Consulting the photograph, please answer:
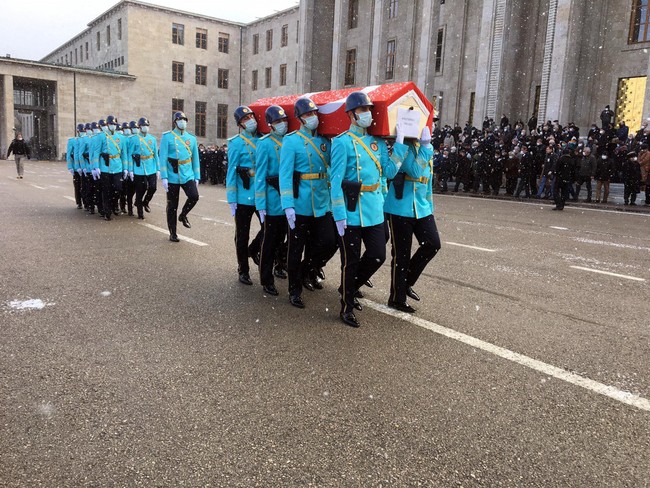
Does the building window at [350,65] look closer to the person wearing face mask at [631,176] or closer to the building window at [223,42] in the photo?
the building window at [223,42]

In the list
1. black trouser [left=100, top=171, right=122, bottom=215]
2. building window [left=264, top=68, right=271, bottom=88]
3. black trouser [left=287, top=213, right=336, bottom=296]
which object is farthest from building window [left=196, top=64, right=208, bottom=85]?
black trouser [left=287, top=213, right=336, bottom=296]

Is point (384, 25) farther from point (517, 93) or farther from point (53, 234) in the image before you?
point (53, 234)

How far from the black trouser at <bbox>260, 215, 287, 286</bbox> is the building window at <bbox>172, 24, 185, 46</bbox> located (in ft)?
186

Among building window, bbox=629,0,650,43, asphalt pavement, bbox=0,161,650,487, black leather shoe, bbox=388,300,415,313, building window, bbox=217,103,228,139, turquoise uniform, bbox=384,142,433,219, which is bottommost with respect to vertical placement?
asphalt pavement, bbox=0,161,650,487

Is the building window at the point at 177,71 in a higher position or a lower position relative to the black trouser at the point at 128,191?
higher

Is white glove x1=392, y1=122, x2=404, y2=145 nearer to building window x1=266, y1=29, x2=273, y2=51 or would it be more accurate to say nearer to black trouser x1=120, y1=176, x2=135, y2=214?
black trouser x1=120, y1=176, x2=135, y2=214

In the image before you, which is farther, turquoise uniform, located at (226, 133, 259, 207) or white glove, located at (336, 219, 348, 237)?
turquoise uniform, located at (226, 133, 259, 207)

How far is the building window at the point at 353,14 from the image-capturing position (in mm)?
44375

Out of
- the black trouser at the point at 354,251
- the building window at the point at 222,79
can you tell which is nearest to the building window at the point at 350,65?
the building window at the point at 222,79

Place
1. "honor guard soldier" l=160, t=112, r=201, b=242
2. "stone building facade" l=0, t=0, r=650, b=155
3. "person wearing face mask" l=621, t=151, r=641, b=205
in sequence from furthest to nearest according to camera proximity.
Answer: "stone building facade" l=0, t=0, r=650, b=155
"person wearing face mask" l=621, t=151, r=641, b=205
"honor guard soldier" l=160, t=112, r=201, b=242

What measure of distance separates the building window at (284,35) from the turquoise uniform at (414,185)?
53788 millimetres

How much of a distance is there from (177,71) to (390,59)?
2628cm

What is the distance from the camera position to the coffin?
4.78m

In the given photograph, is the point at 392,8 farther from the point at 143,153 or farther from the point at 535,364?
the point at 535,364
